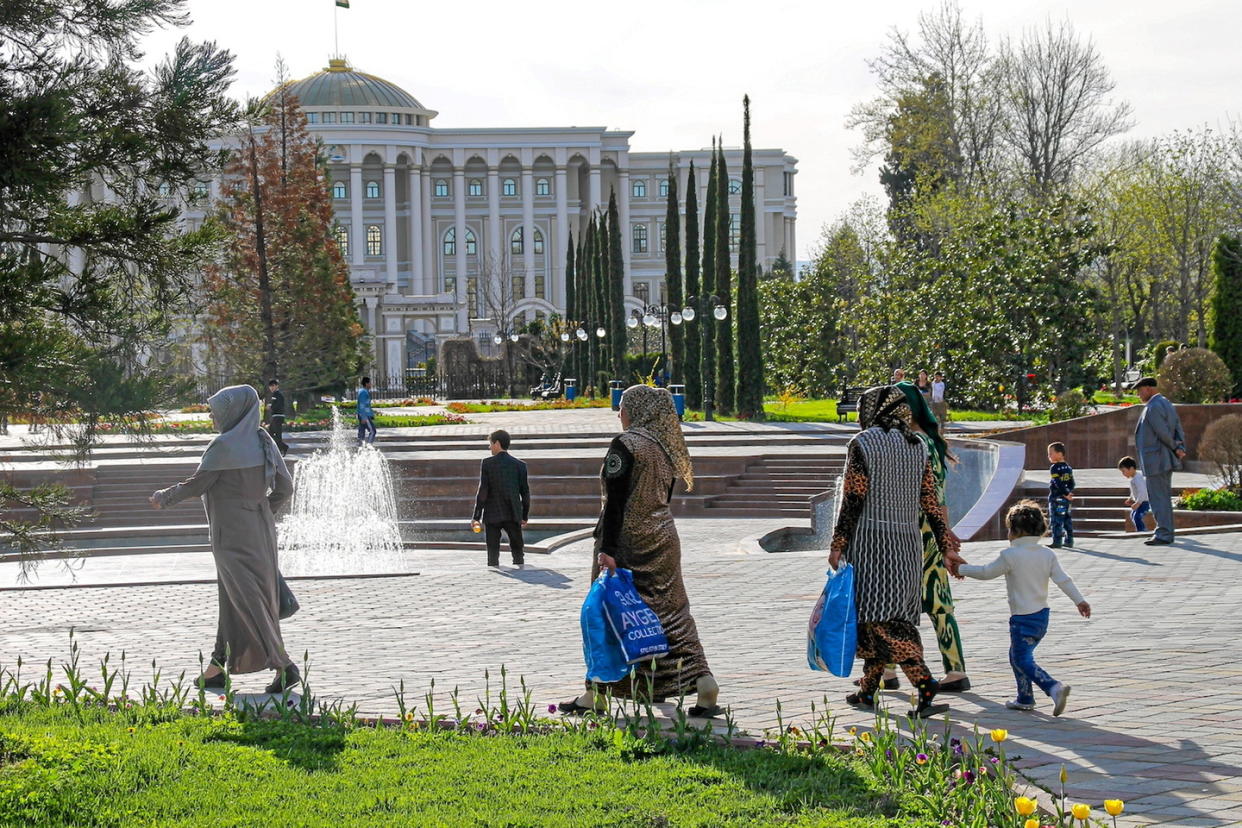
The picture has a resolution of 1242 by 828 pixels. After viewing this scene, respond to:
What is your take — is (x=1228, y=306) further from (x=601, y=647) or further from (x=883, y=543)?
(x=601, y=647)

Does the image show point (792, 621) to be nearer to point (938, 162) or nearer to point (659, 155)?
point (938, 162)

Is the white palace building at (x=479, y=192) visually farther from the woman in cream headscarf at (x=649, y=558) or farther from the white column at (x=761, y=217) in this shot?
the woman in cream headscarf at (x=649, y=558)

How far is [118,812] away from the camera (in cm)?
548

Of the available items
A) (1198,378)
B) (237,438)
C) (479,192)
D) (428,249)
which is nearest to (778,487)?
(1198,378)

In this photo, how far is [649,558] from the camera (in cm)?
724

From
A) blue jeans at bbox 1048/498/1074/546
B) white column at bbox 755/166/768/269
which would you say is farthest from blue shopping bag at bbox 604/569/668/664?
white column at bbox 755/166/768/269

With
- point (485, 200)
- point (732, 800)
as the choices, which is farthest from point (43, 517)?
point (485, 200)

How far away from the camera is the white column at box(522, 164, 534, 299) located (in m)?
107

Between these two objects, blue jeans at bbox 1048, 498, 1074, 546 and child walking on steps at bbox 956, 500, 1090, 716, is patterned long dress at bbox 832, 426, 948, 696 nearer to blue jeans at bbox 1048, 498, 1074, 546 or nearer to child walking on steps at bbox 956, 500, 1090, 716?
child walking on steps at bbox 956, 500, 1090, 716

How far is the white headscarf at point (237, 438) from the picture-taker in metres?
8.22

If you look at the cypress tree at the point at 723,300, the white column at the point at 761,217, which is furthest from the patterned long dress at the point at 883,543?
the white column at the point at 761,217

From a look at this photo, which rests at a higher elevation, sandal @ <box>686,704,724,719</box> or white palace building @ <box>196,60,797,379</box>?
white palace building @ <box>196,60,797,379</box>

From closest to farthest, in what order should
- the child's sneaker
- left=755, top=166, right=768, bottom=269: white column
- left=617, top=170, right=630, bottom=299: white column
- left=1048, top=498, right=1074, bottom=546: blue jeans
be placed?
the child's sneaker < left=1048, top=498, right=1074, bottom=546: blue jeans < left=617, top=170, right=630, bottom=299: white column < left=755, top=166, right=768, bottom=269: white column

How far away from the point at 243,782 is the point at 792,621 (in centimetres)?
556
